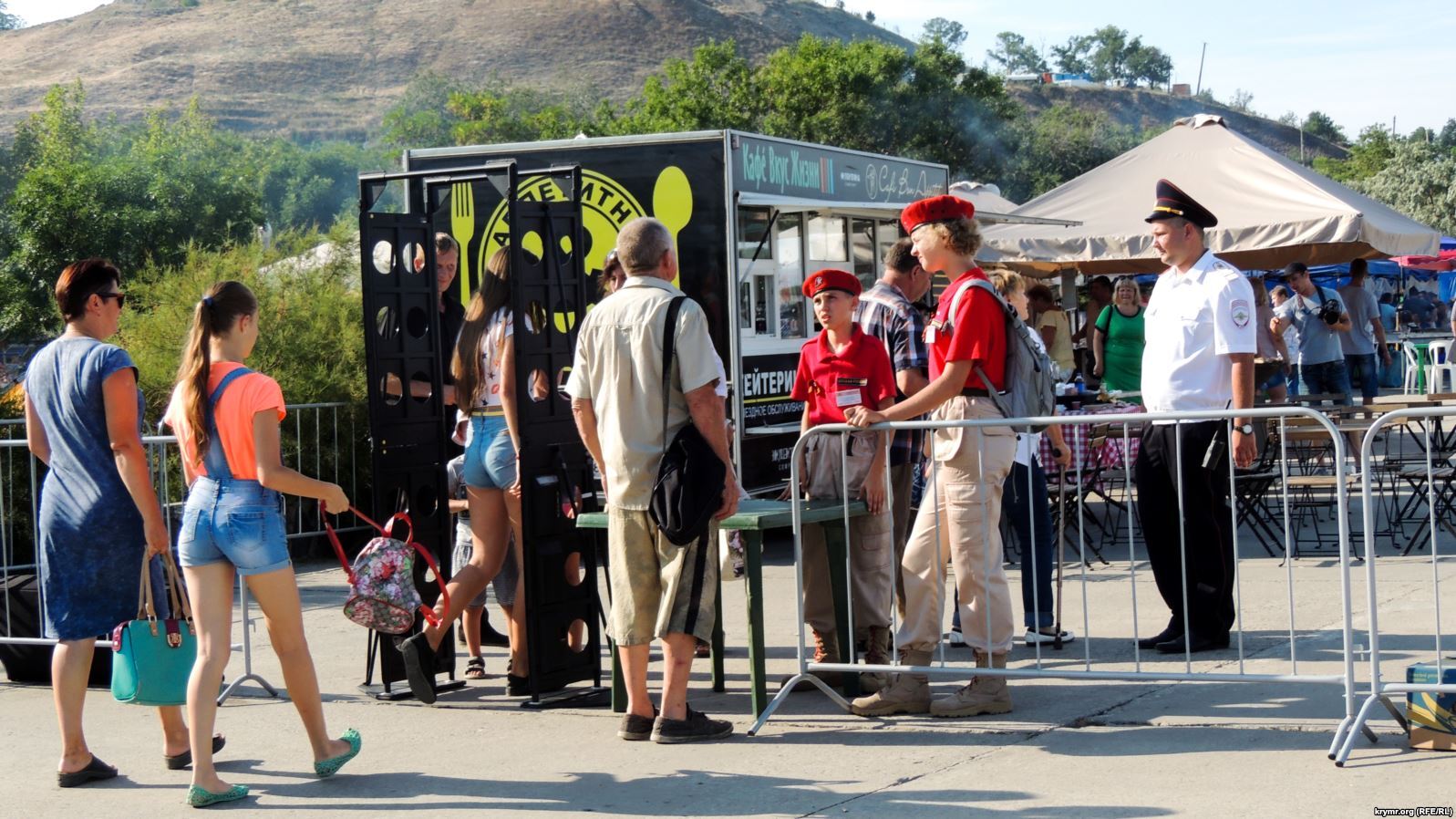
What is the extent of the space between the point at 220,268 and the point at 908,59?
61.8 meters

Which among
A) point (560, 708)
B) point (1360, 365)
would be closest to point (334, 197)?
point (1360, 365)

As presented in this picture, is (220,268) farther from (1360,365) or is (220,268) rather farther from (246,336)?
(1360,365)

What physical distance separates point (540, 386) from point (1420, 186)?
6492cm

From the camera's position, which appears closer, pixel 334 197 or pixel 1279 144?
pixel 334 197

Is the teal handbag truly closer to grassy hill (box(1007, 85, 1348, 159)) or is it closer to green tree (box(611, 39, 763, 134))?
green tree (box(611, 39, 763, 134))

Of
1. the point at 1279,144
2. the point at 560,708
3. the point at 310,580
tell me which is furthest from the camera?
the point at 1279,144

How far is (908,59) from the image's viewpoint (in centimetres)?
7225

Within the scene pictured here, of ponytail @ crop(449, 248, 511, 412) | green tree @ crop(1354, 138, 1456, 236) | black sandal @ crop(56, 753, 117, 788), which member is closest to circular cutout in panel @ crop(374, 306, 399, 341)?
ponytail @ crop(449, 248, 511, 412)

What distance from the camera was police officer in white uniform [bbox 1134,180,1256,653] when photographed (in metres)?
6.95

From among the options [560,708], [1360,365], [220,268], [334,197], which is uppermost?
[334,197]

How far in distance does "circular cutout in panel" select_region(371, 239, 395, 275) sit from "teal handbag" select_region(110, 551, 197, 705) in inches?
77.0

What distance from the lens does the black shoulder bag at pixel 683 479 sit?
5.66 metres

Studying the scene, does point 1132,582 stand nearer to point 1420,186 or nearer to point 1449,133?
point 1420,186

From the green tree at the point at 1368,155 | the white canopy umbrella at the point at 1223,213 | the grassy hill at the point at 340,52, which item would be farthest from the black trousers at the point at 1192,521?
the grassy hill at the point at 340,52
